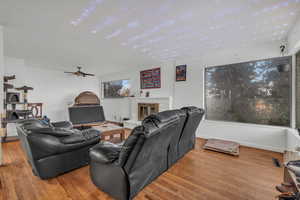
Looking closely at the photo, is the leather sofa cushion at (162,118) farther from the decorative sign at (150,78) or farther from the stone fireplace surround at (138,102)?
the decorative sign at (150,78)

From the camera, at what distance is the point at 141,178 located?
1.61 meters

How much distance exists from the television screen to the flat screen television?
5.79ft

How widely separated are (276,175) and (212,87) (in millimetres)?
2495

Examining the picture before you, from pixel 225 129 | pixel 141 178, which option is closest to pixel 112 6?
pixel 141 178

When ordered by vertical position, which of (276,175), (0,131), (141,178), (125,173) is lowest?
(276,175)

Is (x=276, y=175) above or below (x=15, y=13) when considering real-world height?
below

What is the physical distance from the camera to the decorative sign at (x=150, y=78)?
5.04 metres

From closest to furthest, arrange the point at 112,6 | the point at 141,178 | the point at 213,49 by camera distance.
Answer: the point at 141,178 → the point at 112,6 → the point at 213,49

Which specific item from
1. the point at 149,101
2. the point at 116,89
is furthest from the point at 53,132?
the point at 116,89

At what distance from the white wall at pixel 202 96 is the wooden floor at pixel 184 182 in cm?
76

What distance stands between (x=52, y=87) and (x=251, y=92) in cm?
740

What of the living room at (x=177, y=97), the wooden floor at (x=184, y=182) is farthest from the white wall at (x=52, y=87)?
the wooden floor at (x=184, y=182)

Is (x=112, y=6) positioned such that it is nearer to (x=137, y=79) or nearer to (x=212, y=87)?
(x=212, y=87)

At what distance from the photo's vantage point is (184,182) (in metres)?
1.87
